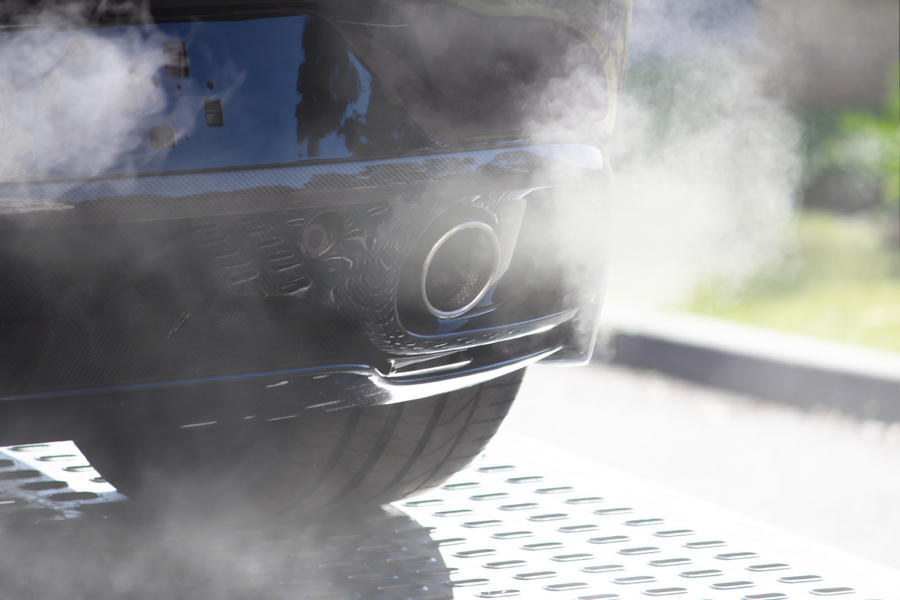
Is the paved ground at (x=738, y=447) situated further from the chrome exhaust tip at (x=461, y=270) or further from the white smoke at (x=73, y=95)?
the white smoke at (x=73, y=95)

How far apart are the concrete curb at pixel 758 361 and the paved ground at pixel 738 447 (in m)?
0.08

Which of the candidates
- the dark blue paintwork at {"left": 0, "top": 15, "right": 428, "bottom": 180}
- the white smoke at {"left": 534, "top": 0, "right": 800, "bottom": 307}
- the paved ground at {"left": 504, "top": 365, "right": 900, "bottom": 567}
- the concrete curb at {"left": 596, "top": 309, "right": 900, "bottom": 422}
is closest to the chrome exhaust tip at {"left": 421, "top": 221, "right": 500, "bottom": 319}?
the dark blue paintwork at {"left": 0, "top": 15, "right": 428, "bottom": 180}

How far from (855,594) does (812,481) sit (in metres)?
1.49

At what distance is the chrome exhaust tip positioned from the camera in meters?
1.47

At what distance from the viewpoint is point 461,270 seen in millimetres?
1509

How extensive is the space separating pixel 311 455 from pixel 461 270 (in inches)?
22.4

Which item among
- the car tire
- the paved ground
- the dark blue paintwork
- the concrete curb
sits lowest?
the paved ground

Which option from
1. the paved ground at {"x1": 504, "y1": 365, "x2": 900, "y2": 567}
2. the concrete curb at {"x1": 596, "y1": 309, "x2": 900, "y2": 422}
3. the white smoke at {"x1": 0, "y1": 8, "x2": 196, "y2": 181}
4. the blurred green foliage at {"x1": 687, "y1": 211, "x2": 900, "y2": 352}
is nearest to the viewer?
the white smoke at {"x1": 0, "y1": 8, "x2": 196, "y2": 181}

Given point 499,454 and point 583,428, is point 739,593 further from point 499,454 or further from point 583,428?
point 583,428

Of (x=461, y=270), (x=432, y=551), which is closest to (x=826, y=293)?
(x=432, y=551)

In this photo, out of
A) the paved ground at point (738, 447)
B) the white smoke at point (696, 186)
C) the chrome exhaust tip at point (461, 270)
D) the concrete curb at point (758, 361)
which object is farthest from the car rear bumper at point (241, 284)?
the concrete curb at point (758, 361)

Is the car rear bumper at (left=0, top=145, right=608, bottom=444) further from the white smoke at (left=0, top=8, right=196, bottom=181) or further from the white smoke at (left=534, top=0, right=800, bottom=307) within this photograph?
the white smoke at (left=534, top=0, right=800, bottom=307)

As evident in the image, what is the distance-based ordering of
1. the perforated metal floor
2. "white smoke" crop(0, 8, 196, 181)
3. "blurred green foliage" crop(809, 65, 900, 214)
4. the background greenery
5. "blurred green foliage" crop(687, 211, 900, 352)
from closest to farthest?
"white smoke" crop(0, 8, 196, 181) < the perforated metal floor < "blurred green foliage" crop(687, 211, 900, 352) < the background greenery < "blurred green foliage" crop(809, 65, 900, 214)

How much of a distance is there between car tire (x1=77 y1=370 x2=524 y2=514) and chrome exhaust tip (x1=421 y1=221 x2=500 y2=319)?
0.42 metres
